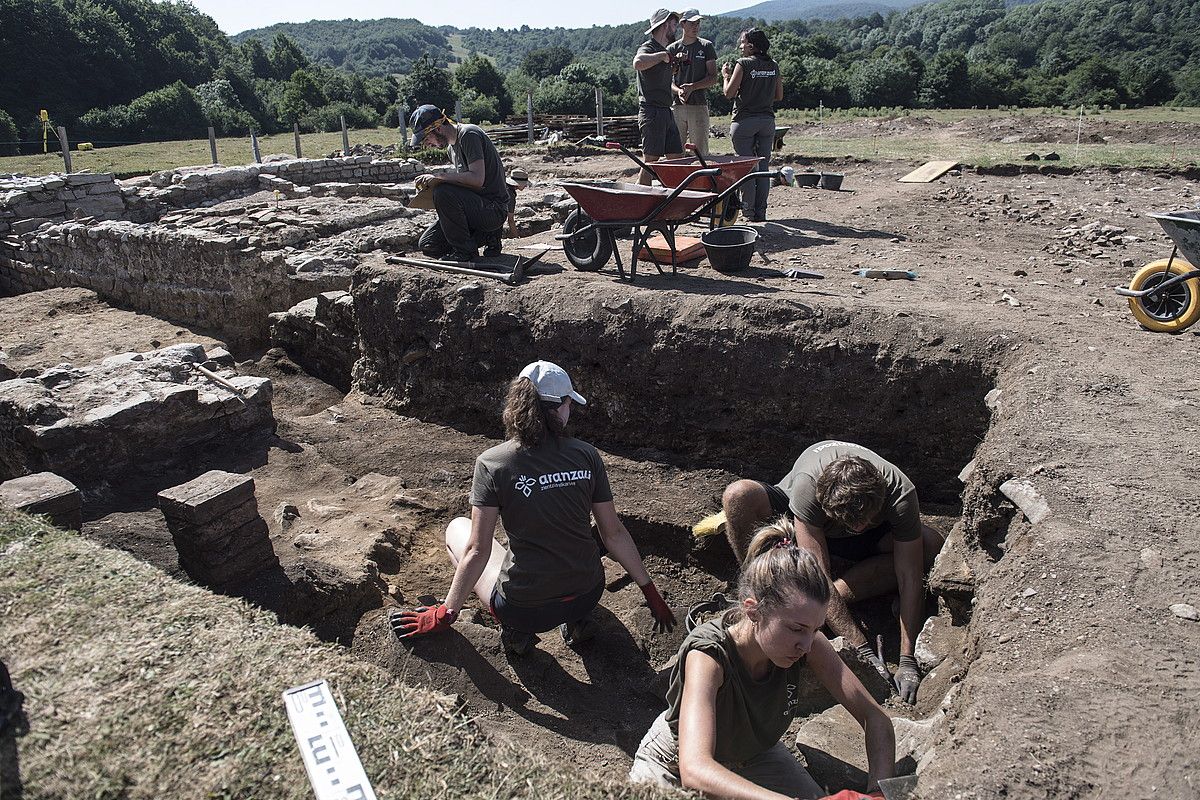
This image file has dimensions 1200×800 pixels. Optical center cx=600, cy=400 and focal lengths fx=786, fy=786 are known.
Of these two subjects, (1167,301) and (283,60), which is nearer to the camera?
(1167,301)

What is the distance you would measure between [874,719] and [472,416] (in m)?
4.64

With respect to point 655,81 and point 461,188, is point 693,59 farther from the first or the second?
point 461,188

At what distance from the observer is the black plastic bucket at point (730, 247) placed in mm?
6570

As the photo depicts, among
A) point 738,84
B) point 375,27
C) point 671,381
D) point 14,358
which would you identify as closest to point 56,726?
point 671,381

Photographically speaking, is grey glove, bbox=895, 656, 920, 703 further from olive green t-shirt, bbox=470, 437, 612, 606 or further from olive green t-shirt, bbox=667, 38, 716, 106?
olive green t-shirt, bbox=667, 38, 716, 106

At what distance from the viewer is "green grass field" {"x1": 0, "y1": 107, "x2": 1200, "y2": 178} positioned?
12133mm

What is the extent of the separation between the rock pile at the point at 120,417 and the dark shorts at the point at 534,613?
370cm

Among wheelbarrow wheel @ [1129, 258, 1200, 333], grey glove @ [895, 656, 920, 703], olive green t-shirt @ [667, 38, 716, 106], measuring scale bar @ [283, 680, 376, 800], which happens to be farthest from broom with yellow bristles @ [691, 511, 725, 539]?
olive green t-shirt @ [667, 38, 716, 106]

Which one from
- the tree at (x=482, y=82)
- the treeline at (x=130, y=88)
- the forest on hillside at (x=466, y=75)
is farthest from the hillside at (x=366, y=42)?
the tree at (x=482, y=82)

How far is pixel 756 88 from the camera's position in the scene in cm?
885

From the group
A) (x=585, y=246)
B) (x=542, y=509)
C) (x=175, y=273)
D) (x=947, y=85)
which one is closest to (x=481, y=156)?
(x=585, y=246)

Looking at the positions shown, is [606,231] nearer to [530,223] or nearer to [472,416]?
[472,416]

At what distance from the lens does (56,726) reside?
2.39 m

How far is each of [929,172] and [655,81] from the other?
502 centimetres
